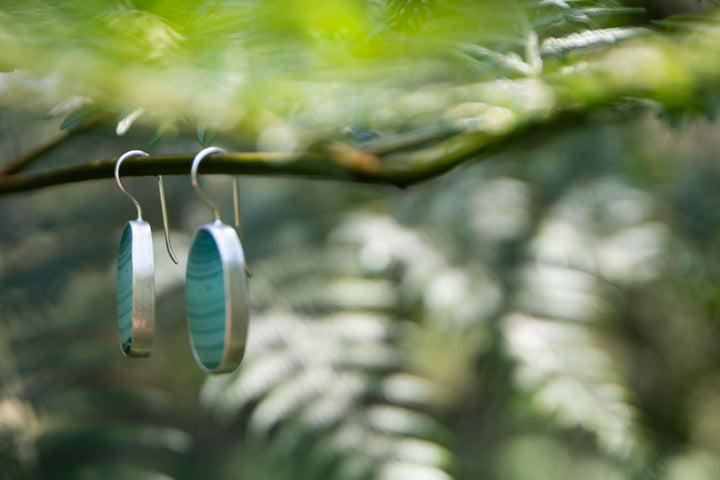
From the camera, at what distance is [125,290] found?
0.25 meters

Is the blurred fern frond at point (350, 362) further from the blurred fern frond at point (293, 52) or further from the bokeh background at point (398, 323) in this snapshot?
the blurred fern frond at point (293, 52)

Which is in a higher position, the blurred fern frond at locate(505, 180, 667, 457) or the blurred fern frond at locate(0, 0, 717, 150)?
the blurred fern frond at locate(0, 0, 717, 150)

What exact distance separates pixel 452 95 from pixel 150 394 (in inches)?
25.2

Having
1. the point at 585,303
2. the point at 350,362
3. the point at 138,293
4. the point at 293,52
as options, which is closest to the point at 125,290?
the point at 138,293

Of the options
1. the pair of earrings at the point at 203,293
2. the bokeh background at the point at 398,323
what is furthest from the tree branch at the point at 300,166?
the bokeh background at the point at 398,323

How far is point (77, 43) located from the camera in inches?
6.0

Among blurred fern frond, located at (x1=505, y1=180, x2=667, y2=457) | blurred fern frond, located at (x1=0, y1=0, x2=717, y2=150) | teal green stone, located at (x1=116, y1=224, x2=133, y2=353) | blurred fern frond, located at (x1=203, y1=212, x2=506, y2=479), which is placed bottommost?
blurred fern frond, located at (x1=203, y1=212, x2=506, y2=479)

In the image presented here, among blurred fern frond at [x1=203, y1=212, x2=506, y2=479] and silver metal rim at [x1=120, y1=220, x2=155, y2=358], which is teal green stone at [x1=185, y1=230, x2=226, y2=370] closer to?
silver metal rim at [x1=120, y1=220, x2=155, y2=358]

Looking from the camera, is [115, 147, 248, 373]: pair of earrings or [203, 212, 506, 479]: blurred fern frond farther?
[203, 212, 506, 479]: blurred fern frond

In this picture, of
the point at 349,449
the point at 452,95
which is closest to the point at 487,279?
the point at 349,449

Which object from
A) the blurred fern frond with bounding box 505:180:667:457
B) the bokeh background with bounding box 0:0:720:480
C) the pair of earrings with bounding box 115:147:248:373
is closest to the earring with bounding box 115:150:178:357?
the pair of earrings with bounding box 115:147:248:373

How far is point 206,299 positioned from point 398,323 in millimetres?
562

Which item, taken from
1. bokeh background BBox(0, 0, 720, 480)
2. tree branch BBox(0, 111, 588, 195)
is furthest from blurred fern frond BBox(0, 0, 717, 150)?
bokeh background BBox(0, 0, 720, 480)

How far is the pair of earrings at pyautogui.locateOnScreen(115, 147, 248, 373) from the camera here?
222mm
